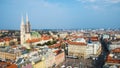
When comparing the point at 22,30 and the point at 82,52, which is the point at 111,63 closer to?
the point at 82,52

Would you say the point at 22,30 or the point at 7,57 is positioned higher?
the point at 22,30

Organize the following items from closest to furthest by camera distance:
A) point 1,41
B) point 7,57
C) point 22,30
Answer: point 7,57 < point 22,30 < point 1,41

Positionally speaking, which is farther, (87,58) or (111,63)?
(87,58)

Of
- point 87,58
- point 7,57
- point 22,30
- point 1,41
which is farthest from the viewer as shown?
point 1,41

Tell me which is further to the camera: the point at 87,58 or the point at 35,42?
the point at 35,42

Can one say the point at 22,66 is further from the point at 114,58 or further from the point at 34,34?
the point at 34,34

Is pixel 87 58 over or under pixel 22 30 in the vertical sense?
under

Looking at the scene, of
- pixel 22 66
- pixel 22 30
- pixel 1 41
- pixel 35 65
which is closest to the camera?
pixel 22 66

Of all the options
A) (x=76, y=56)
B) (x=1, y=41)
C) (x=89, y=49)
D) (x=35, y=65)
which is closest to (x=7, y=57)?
(x=35, y=65)

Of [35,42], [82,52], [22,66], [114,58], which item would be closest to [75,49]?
[82,52]
